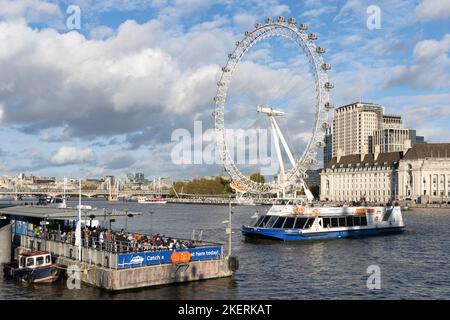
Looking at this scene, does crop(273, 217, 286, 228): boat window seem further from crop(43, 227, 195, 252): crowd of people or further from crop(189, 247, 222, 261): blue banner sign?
crop(189, 247, 222, 261): blue banner sign

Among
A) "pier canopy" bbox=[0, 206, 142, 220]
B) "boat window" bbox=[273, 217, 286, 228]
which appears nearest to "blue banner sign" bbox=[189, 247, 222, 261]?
"pier canopy" bbox=[0, 206, 142, 220]

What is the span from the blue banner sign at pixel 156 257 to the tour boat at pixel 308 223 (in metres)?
27.5

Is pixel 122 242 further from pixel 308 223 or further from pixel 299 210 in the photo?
pixel 308 223

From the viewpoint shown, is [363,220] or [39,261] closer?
[39,261]

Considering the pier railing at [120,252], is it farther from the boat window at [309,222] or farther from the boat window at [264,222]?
the boat window at [309,222]

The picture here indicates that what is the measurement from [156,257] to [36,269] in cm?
843

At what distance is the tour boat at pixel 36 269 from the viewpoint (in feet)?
122

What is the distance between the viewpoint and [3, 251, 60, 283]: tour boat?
37.3 m

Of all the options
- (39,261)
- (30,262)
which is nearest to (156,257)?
(39,261)

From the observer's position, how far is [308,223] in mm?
66750

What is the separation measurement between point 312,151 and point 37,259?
6671 centimetres
